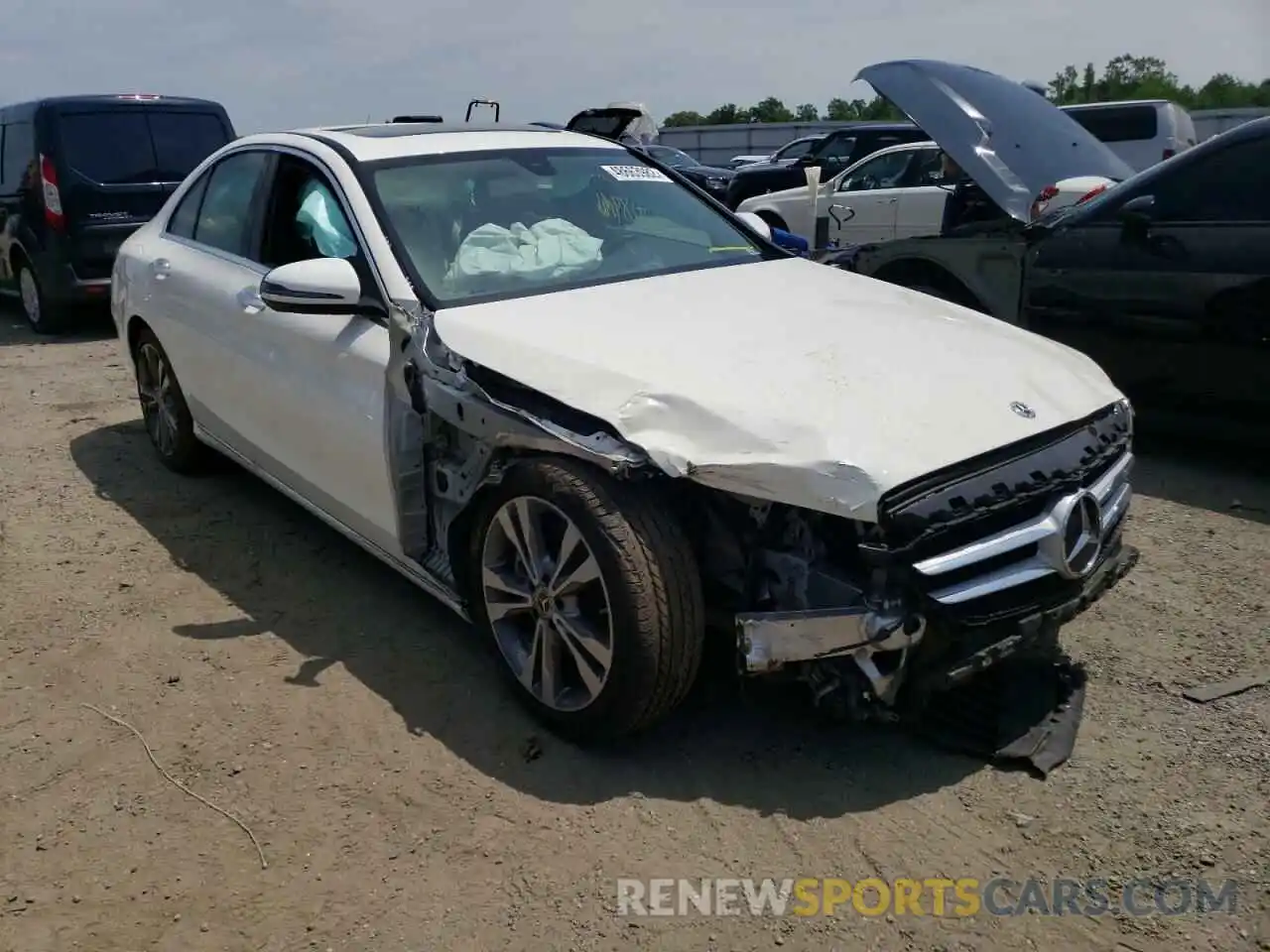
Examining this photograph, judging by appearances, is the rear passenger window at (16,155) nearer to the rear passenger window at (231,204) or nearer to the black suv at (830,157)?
the rear passenger window at (231,204)

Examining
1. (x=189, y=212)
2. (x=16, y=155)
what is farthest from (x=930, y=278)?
(x=16, y=155)

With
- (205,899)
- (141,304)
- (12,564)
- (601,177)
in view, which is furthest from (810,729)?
(141,304)

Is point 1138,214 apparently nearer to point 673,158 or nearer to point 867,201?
point 867,201

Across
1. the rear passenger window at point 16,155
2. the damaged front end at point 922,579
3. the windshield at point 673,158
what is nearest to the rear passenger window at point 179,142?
the rear passenger window at point 16,155

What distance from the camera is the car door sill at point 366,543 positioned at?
11.3ft

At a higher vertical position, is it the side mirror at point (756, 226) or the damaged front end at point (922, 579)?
the side mirror at point (756, 226)

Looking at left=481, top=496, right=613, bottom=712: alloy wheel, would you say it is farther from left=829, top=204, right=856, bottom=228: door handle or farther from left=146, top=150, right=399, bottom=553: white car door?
left=829, top=204, right=856, bottom=228: door handle

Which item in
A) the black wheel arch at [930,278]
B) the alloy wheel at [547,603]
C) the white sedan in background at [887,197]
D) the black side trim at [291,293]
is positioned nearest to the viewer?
the alloy wheel at [547,603]

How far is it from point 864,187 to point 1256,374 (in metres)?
7.27

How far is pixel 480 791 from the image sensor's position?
296cm

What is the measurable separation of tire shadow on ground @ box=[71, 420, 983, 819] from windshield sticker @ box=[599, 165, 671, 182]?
5.90 ft

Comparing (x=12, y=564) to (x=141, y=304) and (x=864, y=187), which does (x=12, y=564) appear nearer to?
(x=141, y=304)

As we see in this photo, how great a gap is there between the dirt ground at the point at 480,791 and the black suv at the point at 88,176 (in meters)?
6.01

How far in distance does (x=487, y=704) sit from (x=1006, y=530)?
1630mm
